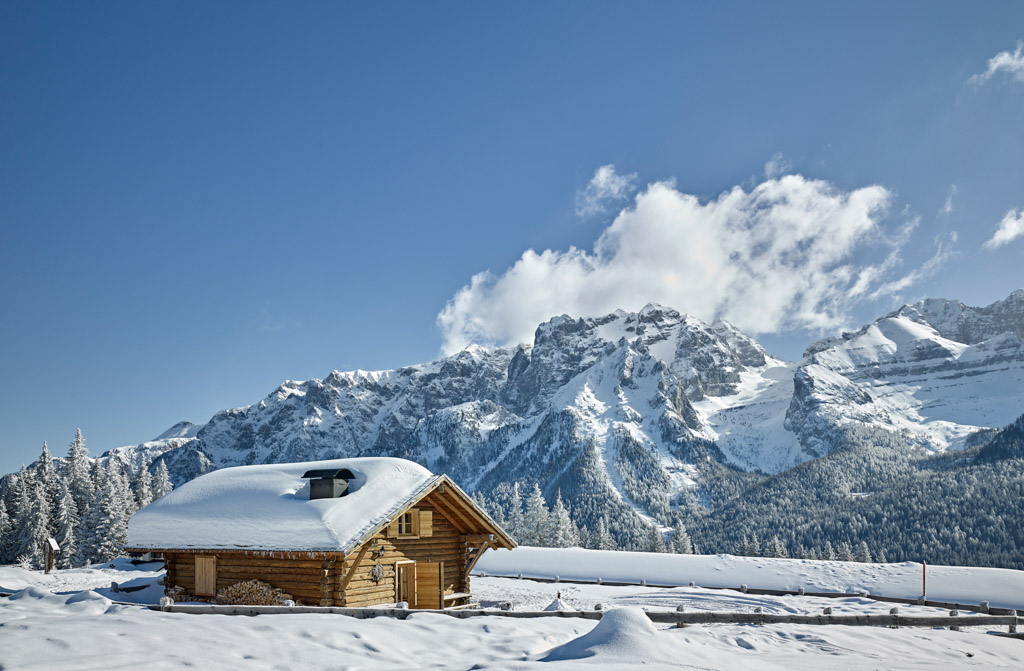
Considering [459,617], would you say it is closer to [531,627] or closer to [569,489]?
[531,627]

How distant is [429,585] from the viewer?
61.3ft

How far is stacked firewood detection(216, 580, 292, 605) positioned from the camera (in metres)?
16.2

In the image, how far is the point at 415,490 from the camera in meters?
17.5

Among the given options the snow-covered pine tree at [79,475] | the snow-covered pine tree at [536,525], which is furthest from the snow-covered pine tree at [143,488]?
the snow-covered pine tree at [536,525]

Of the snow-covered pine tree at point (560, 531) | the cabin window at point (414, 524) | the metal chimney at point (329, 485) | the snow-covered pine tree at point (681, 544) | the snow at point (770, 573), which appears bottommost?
the snow-covered pine tree at point (681, 544)

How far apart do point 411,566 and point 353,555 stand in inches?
108

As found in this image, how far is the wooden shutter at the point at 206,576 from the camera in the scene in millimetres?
17400

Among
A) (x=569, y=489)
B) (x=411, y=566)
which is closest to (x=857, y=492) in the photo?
(x=569, y=489)

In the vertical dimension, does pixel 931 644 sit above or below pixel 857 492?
above

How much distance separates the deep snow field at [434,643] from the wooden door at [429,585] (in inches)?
284

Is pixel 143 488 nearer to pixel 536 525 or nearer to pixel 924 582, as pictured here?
pixel 536 525

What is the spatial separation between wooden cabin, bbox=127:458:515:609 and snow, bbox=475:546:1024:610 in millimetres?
15982

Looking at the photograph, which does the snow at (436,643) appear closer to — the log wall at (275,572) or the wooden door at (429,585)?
the log wall at (275,572)

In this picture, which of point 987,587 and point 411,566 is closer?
point 411,566
